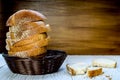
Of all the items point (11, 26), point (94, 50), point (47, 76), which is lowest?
point (94, 50)

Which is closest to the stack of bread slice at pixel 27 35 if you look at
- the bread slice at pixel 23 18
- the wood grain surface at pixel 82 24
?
the bread slice at pixel 23 18

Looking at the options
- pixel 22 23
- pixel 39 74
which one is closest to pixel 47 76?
pixel 39 74

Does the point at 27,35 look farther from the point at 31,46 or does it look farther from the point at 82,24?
the point at 82,24

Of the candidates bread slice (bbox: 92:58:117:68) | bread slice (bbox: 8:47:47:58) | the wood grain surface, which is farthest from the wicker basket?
the wood grain surface

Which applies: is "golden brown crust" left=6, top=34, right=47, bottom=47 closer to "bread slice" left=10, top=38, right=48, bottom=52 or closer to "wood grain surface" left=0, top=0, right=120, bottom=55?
"bread slice" left=10, top=38, right=48, bottom=52

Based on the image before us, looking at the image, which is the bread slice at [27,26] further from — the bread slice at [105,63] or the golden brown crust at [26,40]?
the bread slice at [105,63]

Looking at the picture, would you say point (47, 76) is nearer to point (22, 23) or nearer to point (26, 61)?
point (26, 61)
